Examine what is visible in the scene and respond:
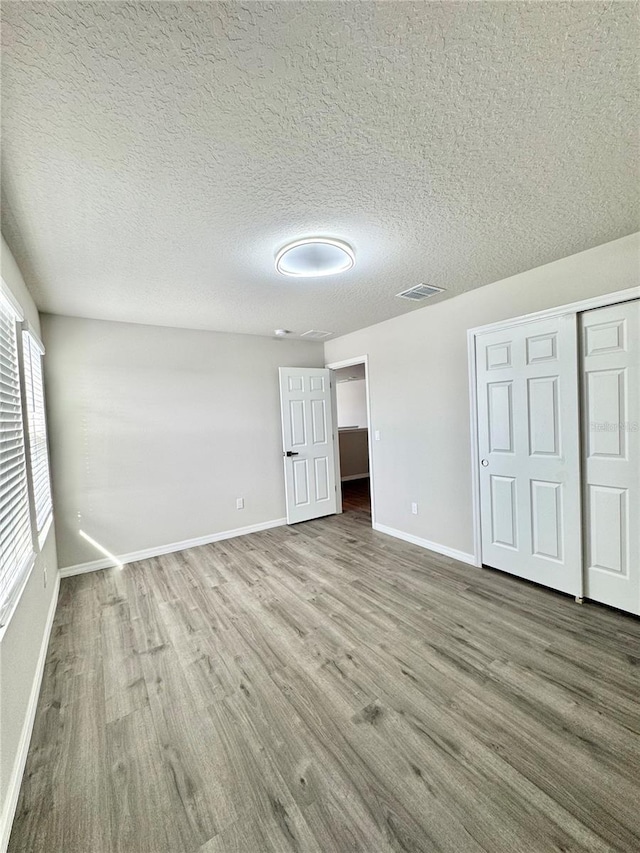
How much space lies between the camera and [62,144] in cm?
129

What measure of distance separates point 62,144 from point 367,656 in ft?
9.20

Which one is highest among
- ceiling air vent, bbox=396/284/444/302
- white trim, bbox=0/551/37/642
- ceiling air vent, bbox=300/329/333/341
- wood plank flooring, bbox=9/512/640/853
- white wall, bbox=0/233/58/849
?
ceiling air vent, bbox=300/329/333/341

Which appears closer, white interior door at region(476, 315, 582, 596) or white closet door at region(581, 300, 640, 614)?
white closet door at region(581, 300, 640, 614)

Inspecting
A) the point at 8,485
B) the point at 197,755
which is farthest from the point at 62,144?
the point at 197,755

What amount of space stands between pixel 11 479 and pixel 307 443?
3.29 meters

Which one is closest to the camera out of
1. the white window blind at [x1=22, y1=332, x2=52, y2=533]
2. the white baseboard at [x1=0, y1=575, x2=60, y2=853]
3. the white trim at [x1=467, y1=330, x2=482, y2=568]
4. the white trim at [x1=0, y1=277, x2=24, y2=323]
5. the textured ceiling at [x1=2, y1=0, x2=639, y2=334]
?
the textured ceiling at [x1=2, y1=0, x2=639, y2=334]

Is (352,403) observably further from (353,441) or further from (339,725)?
(339,725)

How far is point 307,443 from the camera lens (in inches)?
186

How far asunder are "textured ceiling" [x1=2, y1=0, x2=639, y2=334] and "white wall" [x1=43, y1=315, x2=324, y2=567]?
4.29ft

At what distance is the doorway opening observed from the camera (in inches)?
226

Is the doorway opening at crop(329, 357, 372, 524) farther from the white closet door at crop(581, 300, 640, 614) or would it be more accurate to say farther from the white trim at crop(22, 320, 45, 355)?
the white trim at crop(22, 320, 45, 355)

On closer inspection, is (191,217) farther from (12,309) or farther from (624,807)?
(624,807)

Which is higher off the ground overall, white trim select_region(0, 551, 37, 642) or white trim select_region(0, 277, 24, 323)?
white trim select_region(0, 277, 24, 323)

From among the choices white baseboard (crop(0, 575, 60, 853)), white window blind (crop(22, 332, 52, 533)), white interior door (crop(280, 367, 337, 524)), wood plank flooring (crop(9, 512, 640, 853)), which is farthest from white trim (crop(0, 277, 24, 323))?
white interior door (crop(280, 367, 337, 524))
